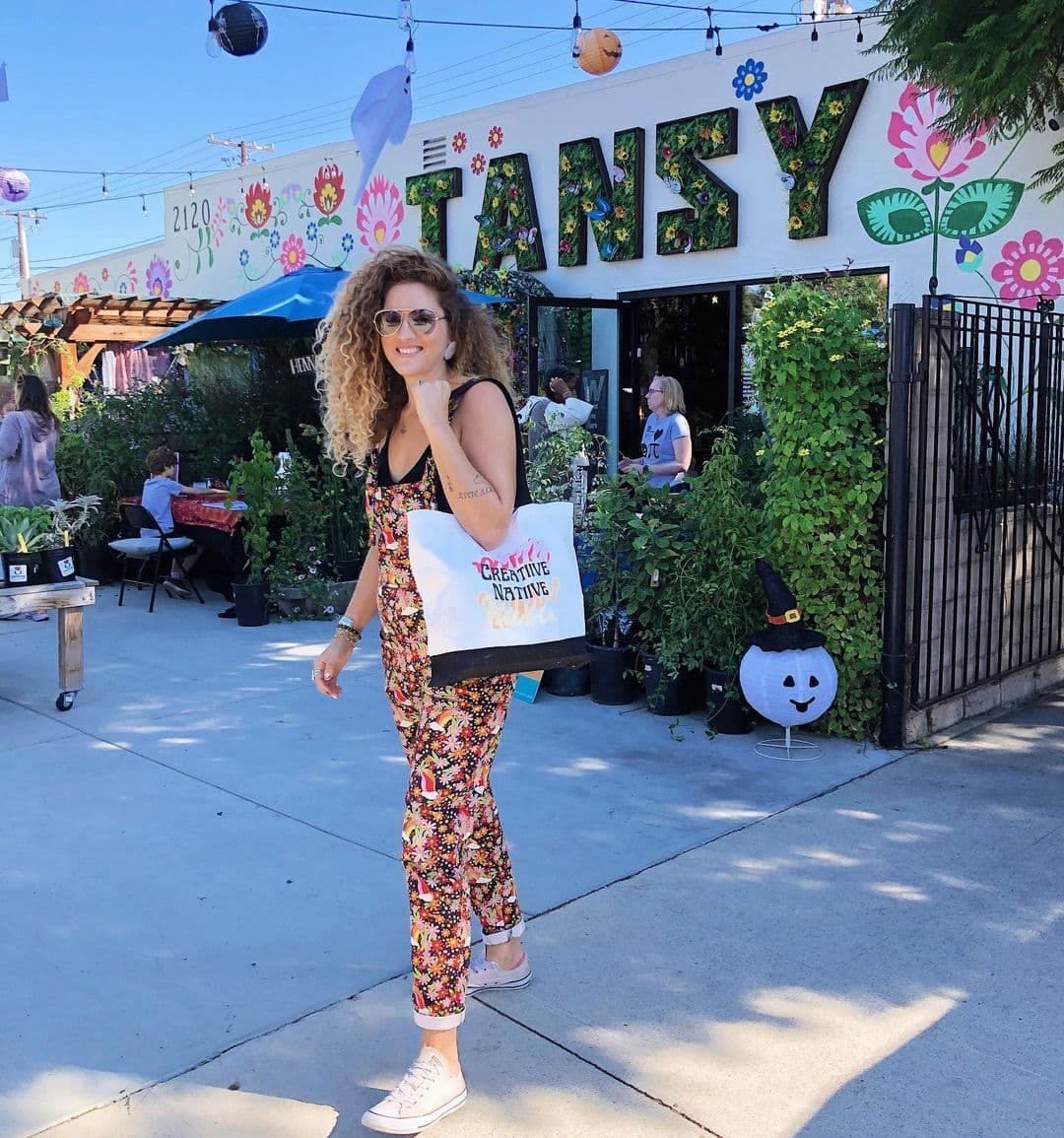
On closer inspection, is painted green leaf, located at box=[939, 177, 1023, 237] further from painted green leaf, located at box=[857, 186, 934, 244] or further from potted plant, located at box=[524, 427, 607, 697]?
potted plant, located at box=[524, 427, 607, 697]

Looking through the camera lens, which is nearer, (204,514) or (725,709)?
(725,709)

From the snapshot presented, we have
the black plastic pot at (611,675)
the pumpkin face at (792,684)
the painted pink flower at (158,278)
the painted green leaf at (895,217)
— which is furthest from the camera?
the painted pink flower at (158,278)

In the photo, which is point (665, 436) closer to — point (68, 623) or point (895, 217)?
point (895, 217)

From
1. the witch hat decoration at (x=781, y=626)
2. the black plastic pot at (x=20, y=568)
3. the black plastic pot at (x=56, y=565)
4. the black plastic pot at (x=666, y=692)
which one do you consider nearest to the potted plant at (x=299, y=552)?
the black plastic pot at (x=56, y=565)

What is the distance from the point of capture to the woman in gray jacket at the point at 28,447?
25.7 feet

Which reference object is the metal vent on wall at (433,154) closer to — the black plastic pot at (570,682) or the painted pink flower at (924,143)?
the painted pink flower at (924,143)

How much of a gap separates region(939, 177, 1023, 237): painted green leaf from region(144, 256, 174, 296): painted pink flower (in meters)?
12.9

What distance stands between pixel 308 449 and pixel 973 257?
6228 millimetres

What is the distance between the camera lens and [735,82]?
384 inches

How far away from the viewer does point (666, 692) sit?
5473 millimetres

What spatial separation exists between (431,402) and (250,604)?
560cm

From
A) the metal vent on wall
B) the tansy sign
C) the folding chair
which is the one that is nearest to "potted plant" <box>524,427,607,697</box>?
the tansy sign

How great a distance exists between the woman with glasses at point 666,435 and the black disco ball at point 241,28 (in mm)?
3973

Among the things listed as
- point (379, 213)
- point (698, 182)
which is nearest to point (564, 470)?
point (698, 182)
